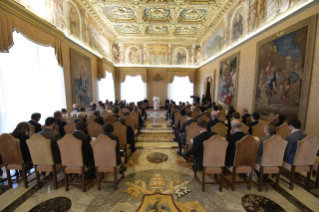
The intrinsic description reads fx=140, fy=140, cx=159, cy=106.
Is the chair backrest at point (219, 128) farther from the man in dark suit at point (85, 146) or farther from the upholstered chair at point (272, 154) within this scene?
the man in dark suit at point (85, 146)

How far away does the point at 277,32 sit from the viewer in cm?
482

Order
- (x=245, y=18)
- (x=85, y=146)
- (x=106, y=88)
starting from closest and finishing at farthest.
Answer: (x=85, y=146) < (x=245, y=18) < (x=106, y=88)

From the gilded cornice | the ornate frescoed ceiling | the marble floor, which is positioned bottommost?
the marble floor

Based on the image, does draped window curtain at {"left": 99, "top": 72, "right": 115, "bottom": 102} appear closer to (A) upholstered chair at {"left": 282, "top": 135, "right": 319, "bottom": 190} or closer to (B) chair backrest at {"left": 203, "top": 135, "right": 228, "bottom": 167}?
(B) chair backrest at {"left": 203, "top": 135, "right": 228, "bottom": 167}

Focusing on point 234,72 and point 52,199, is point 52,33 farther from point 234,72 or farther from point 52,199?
point 234,72

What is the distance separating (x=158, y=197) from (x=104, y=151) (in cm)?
138

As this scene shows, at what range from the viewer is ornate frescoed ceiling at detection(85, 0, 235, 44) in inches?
304

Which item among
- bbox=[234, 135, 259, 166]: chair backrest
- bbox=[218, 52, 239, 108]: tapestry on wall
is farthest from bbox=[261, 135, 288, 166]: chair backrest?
bbox=[218, 52, 239, 108]: tapestry on wall

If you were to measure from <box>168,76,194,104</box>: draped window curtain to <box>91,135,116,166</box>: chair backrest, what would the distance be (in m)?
13.1

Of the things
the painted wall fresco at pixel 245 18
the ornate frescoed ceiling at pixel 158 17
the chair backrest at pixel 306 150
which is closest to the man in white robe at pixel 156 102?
the ornate frescoed ceiling at pixel 158 17

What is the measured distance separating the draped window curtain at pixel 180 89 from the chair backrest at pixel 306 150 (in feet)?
43.1

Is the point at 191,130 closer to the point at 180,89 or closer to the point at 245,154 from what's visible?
the point at 245,154

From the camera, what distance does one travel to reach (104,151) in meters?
2.75

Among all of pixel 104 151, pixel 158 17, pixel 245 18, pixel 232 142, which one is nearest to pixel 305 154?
pixel 232 142
